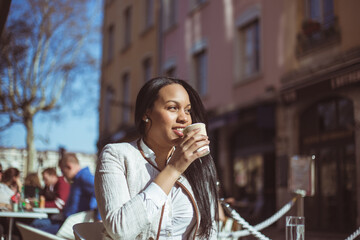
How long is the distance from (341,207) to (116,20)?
19673 mm

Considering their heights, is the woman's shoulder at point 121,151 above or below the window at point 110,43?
below

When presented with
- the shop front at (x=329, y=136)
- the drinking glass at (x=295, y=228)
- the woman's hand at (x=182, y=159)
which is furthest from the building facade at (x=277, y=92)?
the woman's hand at (x=182, y=159)

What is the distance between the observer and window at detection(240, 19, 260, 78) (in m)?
15.3

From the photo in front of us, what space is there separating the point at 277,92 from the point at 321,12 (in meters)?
2.41

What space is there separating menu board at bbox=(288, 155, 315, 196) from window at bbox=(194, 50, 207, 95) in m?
11.8

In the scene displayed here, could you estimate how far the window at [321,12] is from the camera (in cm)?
1226

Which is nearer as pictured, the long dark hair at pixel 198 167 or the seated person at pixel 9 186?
the long dark hair at pixel 198 167

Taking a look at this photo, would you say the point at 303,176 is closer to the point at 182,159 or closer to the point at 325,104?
the point at 182,159

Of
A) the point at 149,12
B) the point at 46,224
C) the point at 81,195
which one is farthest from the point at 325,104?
the point at 149,12

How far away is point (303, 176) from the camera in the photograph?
237 inches

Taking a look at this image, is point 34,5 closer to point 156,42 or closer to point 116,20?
point 156,42

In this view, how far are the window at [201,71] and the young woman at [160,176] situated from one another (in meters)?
15.4

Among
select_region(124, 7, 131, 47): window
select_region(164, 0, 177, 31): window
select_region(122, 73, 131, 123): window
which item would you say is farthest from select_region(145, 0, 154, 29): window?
select_region(122, 73, 131, 123): window

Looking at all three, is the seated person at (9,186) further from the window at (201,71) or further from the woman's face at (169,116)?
the window at (201,71)
